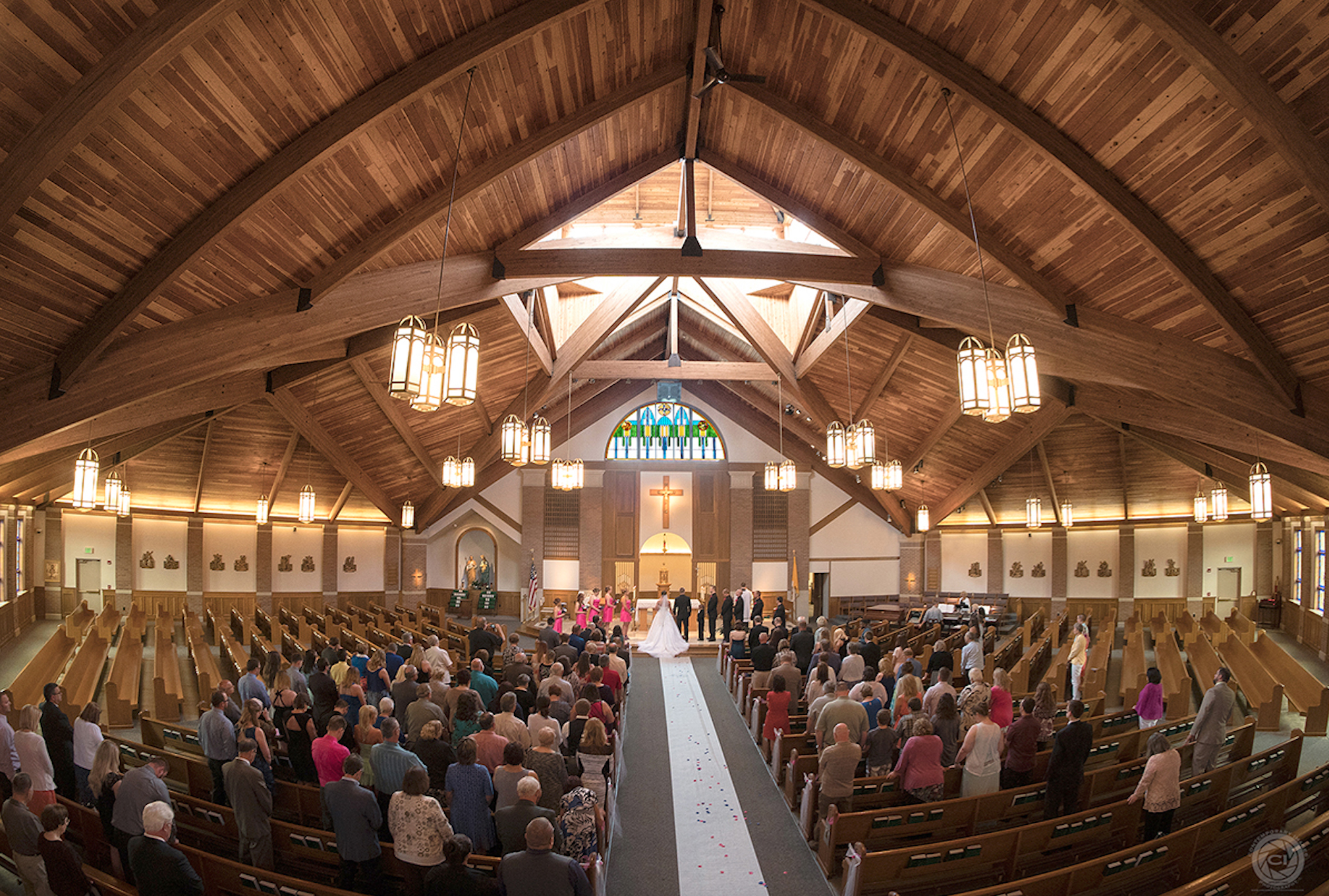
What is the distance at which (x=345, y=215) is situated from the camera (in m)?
8.84

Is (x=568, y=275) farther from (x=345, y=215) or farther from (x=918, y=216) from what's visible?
(x=918, y=216)

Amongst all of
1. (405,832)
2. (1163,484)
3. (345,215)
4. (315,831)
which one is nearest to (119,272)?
(345,215)

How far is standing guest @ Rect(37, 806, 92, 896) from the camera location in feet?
15.9

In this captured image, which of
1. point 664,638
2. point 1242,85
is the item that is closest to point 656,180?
point 1242,85

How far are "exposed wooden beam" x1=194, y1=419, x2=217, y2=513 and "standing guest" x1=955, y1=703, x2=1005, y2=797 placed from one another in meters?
16.8

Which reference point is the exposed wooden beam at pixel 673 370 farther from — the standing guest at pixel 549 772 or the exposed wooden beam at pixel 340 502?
the standing guest at pixel 549 772

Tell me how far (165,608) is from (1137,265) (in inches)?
902

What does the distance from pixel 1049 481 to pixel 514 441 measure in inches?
590

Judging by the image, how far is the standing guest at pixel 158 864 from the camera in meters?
4.54

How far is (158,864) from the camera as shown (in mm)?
4535

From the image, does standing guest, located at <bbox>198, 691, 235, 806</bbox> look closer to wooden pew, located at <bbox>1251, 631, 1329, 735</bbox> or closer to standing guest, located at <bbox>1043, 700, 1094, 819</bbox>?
standing guest, located at <bbox>1043, 700, 1094, 819</bbox>

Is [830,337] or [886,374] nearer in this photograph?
[830,337]

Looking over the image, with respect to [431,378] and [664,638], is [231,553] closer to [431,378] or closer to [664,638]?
[664,638]

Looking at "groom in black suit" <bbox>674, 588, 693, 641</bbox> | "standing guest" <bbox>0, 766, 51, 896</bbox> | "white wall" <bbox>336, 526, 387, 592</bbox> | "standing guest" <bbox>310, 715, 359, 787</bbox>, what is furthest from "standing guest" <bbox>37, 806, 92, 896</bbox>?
"white wall" <bbox>336, 526, 387, 592</bbox>
